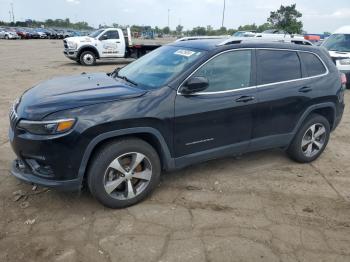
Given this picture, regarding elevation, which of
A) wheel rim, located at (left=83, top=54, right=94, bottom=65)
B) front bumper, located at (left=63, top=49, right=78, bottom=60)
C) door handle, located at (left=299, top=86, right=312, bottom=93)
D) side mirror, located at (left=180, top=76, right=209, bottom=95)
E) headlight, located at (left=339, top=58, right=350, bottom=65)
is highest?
side mirror, located at (left=180, top=76, right=209, bottom=95)

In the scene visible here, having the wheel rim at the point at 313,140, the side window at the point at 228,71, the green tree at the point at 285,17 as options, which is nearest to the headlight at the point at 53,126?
the side window at the point at 228,71

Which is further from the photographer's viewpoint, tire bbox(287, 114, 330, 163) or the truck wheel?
the truck wheel

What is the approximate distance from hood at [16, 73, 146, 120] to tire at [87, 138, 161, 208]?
0.48 metres

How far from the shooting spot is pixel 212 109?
12.9 feet

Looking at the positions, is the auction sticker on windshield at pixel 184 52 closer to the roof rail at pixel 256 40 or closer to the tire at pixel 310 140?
the roof rail at pixel 256 40

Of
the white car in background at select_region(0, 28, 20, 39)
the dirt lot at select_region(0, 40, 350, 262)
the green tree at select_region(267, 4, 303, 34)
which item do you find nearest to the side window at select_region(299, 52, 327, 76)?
the dirt lot at select_region(0, 40, 350, 262)

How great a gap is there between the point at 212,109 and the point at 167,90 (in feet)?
1.88

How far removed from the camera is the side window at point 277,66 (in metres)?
4.35

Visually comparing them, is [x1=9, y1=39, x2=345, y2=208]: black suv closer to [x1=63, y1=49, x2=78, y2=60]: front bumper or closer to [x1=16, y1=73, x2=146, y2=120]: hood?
[x1=16, y1=73, x2=146, y2=120]: hood

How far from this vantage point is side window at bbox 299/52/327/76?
475 cm

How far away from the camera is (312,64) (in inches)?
190

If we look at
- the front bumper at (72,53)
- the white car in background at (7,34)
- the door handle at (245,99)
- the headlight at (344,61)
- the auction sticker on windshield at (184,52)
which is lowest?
the white car in background at (7,34)

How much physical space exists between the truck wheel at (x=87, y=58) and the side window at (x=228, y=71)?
45.4 feet

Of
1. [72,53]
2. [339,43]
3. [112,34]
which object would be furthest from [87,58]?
[339,43]
